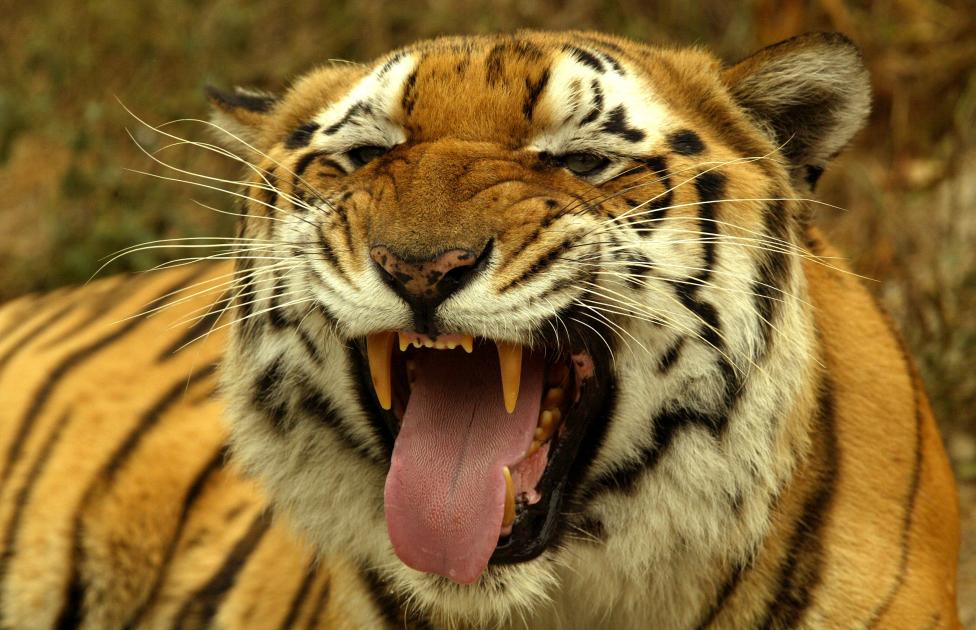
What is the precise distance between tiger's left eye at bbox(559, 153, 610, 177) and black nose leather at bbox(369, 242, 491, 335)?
0.21m

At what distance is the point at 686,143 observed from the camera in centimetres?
152

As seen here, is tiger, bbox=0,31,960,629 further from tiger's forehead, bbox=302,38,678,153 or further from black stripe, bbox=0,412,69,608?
black stripe, bbox=0,412,69,608

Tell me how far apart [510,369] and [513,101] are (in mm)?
315

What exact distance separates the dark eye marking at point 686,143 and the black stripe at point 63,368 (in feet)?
4.03

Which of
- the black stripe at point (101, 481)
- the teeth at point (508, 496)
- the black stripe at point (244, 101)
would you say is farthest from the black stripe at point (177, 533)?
the teeth at point (508, 496)

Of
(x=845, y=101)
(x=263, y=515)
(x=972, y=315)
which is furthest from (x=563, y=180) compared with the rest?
(x=972, y=315)

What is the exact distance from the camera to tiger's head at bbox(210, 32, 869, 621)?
55.0 inches

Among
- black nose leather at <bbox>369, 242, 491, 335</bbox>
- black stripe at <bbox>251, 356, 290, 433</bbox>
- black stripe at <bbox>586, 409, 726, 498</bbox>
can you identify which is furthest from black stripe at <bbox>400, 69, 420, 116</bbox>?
black stripe at <bbox>586, 409, 726, 498</bbox>

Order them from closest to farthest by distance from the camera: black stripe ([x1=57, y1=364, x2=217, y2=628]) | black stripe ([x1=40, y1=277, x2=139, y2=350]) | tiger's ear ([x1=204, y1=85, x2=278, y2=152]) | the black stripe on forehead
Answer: the black stripe on forehead → tiger's ear ([x1=204, y1=85, x2=278, y2=152]) → black stripe ([x1=57, y1=364, x2=217, y2=628]) → black stripe ([x1=40, y1=277, x2=139, y2=350])

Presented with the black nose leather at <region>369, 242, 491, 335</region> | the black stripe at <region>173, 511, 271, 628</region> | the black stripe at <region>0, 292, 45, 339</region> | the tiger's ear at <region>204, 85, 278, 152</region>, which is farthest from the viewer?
the black stripe at <region>0, 292, 45, 339</region>

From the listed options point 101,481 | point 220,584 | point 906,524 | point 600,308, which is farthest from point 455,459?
point 101,481

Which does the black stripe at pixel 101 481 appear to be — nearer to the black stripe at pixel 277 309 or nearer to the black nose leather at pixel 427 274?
the black stripe at pixel 277 309

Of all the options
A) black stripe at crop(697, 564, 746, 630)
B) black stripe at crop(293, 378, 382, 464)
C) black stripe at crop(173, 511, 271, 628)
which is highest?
black stripe at crop(293, 378, 382, 464)

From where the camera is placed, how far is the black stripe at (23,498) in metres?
2.34
